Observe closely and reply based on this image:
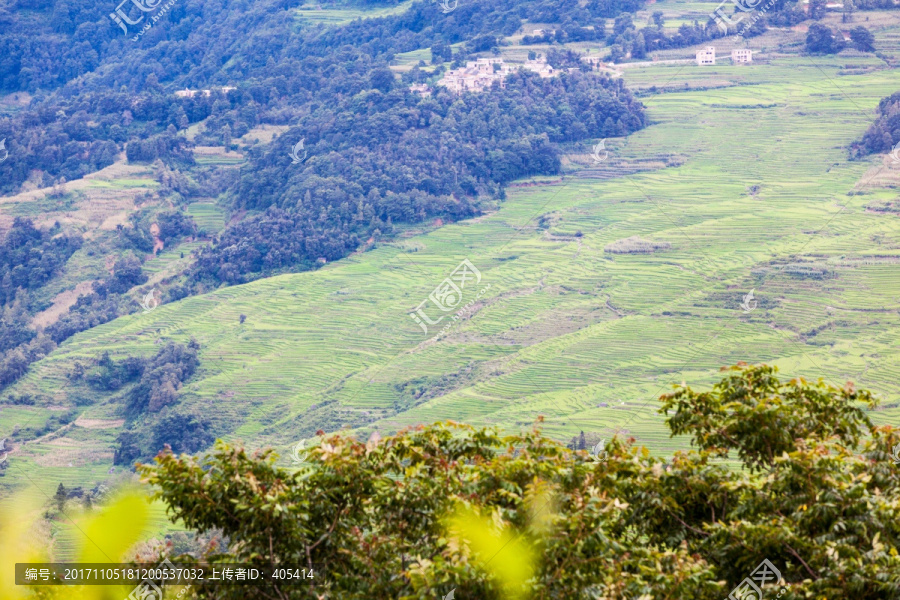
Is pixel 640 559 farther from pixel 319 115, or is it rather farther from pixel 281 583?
pixel 319 115

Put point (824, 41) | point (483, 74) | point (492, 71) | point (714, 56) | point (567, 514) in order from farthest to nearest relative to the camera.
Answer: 1. point (492, 71)
2. point (483, 74)
3. point (714, 56)
4. point (824, 41)
5. point (567, 514)

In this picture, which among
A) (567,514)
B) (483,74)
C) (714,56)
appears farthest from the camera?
(483,74)

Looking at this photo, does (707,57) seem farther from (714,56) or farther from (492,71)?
(492,71)

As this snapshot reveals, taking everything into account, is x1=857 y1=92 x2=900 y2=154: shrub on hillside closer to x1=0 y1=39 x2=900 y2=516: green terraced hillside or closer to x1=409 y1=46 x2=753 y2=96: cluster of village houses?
x1=0 y1=39 x2=900 y2=516: green terraced hillside

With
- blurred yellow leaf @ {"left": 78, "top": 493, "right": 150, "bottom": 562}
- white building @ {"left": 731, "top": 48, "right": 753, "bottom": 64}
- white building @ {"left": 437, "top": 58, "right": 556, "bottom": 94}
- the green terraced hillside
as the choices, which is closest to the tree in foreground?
blurred yellow leaf @ {"left": 78, "top": 493, "right": 150, "bottom": 562}

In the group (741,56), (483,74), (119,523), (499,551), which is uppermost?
(119,523)

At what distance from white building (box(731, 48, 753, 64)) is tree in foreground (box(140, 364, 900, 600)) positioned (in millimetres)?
40738

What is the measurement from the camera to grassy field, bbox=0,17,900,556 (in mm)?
28312

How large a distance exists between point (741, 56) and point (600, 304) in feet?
63.7

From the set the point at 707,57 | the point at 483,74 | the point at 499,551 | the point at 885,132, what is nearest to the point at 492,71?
the point at 483,74

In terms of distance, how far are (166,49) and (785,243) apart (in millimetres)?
60597

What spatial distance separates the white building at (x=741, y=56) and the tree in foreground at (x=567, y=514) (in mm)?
40738

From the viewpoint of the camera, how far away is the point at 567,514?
623 cm

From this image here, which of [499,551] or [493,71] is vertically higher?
[499,551]
